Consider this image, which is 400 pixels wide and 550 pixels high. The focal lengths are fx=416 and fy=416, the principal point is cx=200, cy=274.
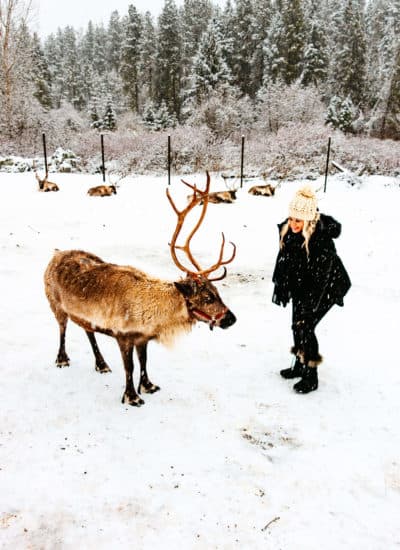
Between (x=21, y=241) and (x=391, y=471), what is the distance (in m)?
7.81

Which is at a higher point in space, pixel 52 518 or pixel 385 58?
pixel 385 58

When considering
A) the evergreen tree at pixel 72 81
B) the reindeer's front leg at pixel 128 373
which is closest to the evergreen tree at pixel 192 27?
the evergreen tree at pixel 72 81

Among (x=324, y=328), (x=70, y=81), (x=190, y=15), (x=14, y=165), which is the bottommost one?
(x=324, y=328)

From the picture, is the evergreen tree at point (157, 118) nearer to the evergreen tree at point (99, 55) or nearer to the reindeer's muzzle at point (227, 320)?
the evergreen tree at point (99, 55)

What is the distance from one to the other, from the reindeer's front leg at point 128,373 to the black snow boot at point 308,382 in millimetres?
1460

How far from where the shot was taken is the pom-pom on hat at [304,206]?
344 centimetres

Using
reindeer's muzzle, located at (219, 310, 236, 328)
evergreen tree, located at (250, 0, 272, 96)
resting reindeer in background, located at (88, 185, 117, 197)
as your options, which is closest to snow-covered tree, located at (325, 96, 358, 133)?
evergreen tree, located at (250, 0, 272, 96)

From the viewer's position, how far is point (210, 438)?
3.25 metres

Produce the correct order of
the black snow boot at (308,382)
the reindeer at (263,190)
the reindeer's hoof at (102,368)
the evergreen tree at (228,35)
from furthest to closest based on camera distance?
the evergreen tree at (228,35)
the reindeer at (263,190)
the reindeer's hoof at (102,368)
the black snow boot at (308,382)

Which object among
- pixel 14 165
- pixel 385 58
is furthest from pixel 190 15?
pixel 14 165

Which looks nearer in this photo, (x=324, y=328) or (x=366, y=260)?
(x=324, y=328)

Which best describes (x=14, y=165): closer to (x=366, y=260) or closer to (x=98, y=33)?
(x=366, y=260)

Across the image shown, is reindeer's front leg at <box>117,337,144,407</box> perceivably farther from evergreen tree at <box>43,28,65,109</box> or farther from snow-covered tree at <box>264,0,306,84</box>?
evergreen tree at <box>43,28,65,109</box>

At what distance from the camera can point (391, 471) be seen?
9.61 ft
